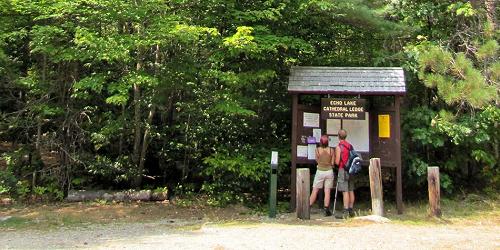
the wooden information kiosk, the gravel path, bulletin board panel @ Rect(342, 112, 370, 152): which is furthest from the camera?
bulletin board panel @ Rect(342, 112, 370, 152)

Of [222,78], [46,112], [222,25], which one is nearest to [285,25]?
Result: [222,25]

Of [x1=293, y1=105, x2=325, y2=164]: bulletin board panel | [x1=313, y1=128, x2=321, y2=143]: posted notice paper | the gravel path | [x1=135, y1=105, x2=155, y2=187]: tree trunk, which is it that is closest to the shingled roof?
[x1=293, y1=105, x2=325, y2=164]: bulletin board panel

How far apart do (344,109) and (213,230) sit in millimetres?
3964

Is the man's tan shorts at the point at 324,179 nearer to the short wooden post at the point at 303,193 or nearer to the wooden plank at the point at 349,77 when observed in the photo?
the short wooden post at the point at 303,193

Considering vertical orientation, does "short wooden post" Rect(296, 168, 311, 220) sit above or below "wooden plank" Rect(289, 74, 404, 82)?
below

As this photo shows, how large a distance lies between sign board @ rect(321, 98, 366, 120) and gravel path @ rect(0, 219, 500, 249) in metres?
2.37

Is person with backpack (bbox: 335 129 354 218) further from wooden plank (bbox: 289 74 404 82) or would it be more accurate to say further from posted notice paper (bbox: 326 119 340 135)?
wooden plank (bbox: 289 74 404 82)

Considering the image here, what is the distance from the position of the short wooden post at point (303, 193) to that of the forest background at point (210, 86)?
164 centimetres

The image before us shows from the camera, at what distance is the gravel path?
726 cm

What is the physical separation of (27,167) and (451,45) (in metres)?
11.3

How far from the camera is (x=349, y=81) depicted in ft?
34.0

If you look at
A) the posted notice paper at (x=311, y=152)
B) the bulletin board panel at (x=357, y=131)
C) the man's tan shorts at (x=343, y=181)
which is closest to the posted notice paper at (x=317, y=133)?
the posted notice paper at (x=311, y=152)

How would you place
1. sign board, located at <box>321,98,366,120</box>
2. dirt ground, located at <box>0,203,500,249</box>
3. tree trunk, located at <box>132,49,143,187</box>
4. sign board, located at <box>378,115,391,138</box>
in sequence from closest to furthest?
dirt ground, located at <box>0,203,500,249</box>, sign board, located at <box>321,98,366,120</box>, sign board, located at <box>378,115,391,138</box>, tree trunk, located at <box>132,49,143,187</box>

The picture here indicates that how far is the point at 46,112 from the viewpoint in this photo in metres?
11.2
